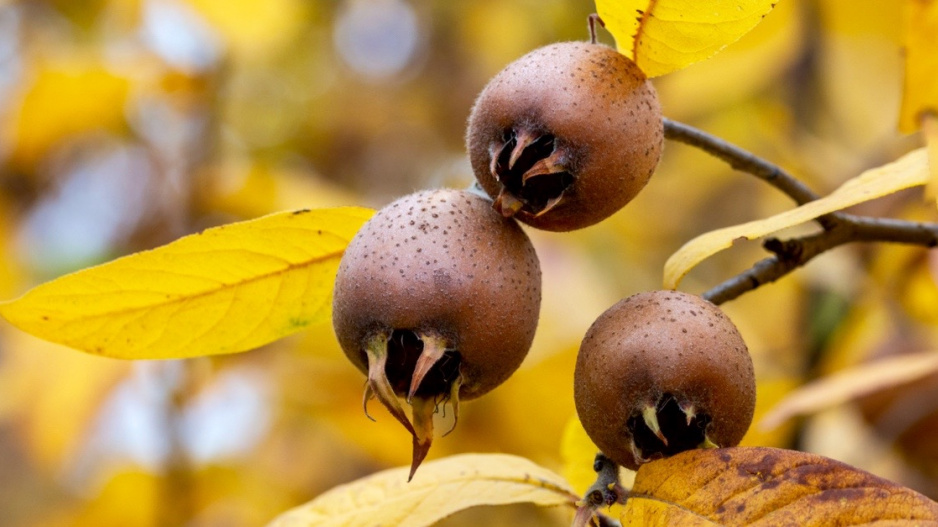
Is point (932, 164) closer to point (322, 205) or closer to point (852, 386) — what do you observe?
point (852, 386)

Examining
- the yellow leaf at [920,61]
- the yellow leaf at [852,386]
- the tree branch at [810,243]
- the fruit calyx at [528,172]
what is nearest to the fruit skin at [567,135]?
the fruit calyx at [528,172]

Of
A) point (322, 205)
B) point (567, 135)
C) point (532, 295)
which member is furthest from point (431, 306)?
point (322, 205)

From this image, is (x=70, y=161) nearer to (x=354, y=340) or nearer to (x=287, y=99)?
(x=287, y=99)

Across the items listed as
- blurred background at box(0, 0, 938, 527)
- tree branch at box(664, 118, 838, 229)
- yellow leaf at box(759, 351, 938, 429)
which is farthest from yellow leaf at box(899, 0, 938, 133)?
blurred background at box(0, 0, 938, 527)

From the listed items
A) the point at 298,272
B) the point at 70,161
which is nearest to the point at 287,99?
the point at 70,161

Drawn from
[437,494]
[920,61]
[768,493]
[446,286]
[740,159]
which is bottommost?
[437,494]

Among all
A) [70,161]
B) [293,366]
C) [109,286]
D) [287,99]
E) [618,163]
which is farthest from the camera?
[287,99]
